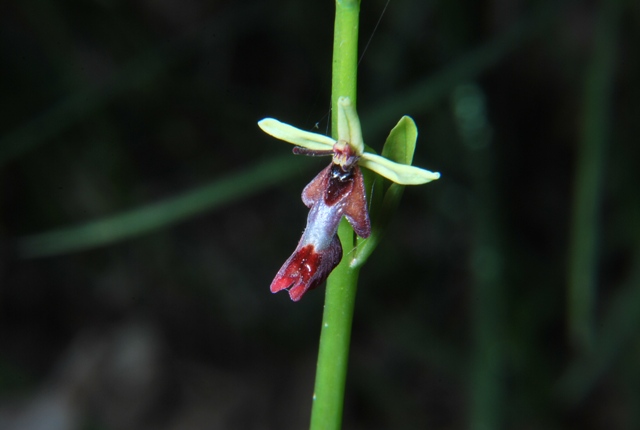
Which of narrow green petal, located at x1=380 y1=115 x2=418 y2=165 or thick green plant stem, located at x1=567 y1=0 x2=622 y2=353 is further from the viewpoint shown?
thick green plant stem, located at x1=567 y1=0 x2=622 y2=353

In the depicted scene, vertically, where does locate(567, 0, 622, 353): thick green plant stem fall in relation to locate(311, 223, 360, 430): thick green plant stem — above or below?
above

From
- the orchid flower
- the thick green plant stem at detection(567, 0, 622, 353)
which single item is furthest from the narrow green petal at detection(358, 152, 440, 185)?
the thick green plant stem at detection(567, 0, 622, 353)

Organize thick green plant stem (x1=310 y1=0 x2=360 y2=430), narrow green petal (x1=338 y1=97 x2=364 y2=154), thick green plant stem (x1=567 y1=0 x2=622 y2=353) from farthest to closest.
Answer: thick green plant stem (x1=567 y1=0 x2=622 y2=353), thick green plant stem (x1=310 y1=0 x2=360 y2=430), narrow green petal (x1=338 y1=97 x2=364 y2=154)

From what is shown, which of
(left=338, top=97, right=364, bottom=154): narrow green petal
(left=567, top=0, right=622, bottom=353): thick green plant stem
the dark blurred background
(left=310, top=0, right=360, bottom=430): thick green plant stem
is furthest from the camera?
the dark blurred background

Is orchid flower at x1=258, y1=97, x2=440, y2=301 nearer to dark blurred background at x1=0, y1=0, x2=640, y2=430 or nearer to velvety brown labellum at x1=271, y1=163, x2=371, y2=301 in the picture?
velvety brown labellum at x1=271, y1=163, x2=371, y2=301

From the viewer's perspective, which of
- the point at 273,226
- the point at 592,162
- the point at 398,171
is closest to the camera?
the point at 398,171

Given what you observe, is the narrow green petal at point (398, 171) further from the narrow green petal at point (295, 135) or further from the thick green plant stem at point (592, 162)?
the thick green plant stem at point (592, 162)

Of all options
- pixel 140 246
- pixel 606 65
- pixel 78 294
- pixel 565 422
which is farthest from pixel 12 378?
pixel 606 65

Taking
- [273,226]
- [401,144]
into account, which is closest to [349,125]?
[401,144]

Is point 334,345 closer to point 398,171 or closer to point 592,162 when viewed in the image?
point 398,171
